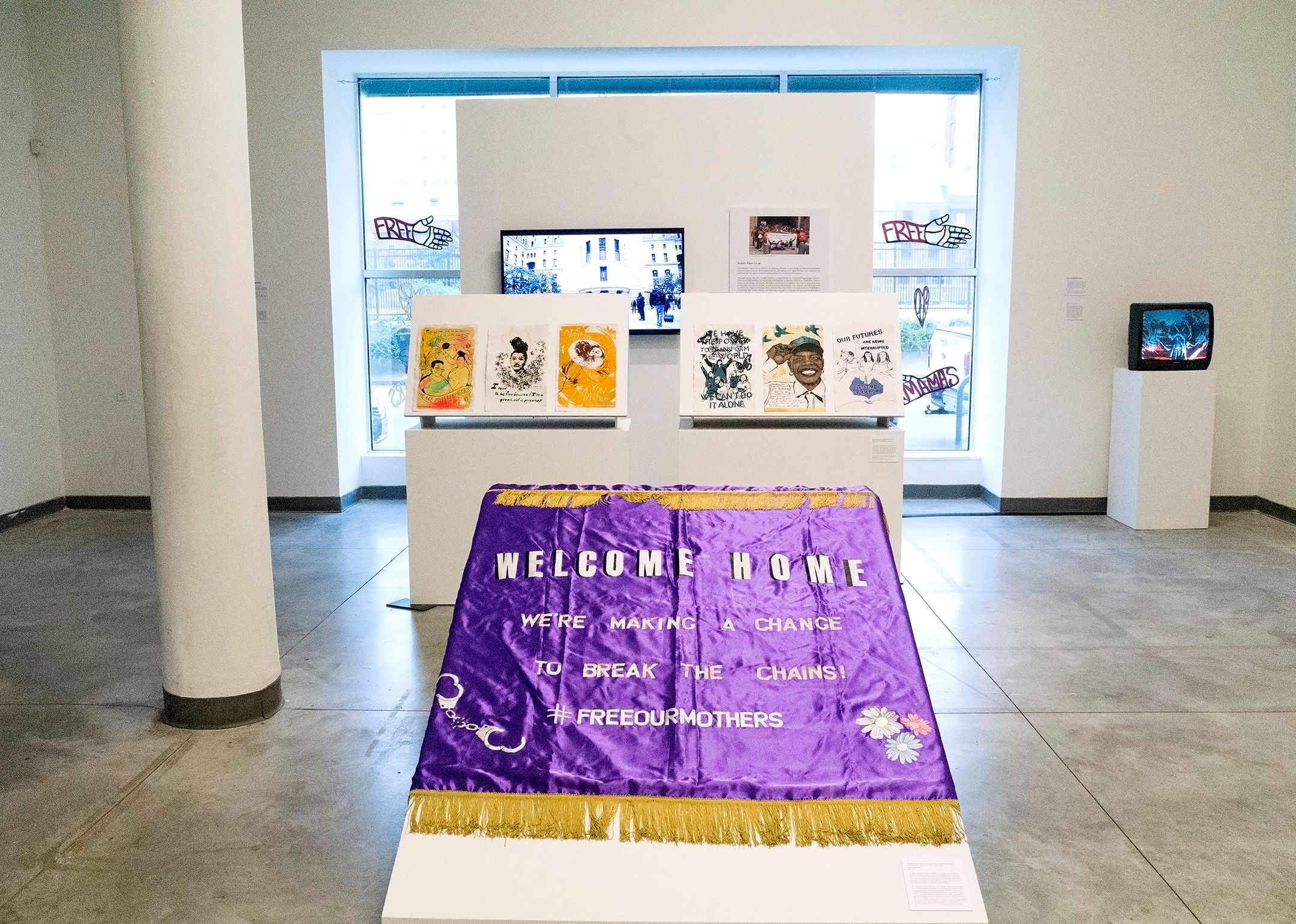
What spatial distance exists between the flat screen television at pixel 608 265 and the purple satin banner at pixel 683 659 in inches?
178

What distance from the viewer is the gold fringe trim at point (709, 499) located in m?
3.05

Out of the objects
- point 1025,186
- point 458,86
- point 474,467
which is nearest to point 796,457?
point 474,467

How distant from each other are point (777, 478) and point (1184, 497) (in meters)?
3.69

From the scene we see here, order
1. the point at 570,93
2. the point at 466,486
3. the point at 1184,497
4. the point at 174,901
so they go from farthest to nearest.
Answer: the point at 570,93 < the point at 1184,497 < the point at 466,486 < the point at 174,901

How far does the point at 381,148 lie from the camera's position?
28.8 ft

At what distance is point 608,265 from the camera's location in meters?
7.51

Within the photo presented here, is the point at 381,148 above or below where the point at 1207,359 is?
above

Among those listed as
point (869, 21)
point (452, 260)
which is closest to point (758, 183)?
point (869, 21)

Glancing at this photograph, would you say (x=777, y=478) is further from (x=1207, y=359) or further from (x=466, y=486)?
(x=1207, y=359)

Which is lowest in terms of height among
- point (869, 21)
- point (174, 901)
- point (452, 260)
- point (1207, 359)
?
point (174, 901)

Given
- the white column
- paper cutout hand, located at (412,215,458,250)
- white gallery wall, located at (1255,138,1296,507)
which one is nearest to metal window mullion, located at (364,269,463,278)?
paper cutout hand, located at (412,215,458,250)

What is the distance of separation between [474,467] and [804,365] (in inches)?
73.5

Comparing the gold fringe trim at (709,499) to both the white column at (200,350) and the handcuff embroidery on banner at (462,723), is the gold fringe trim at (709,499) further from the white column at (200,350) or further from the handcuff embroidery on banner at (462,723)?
the white column at (200,350)

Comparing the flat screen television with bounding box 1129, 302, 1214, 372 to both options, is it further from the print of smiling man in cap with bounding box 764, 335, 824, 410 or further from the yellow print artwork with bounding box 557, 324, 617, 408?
the yellow print artwork with bounding box 557, 324, 617, 408
